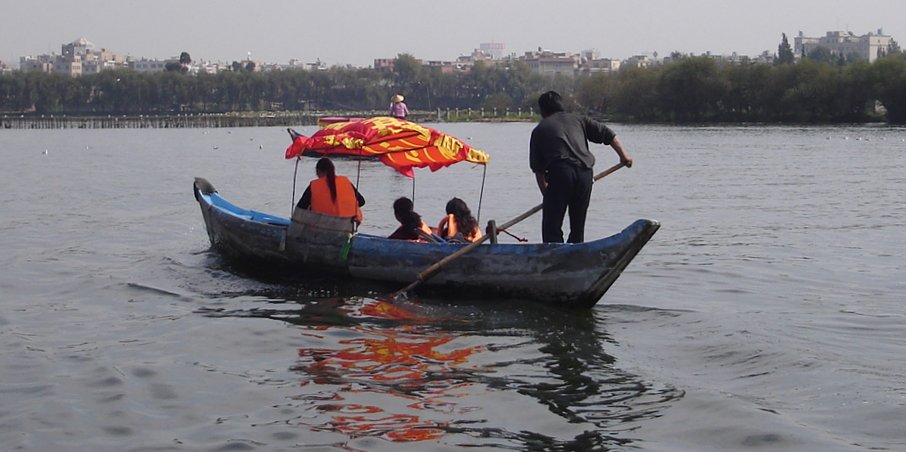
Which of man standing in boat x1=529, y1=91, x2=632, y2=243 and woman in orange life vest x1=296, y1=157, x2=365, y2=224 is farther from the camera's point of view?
woman in orange life vest x1=296, y1=157, x2=365, y2=224

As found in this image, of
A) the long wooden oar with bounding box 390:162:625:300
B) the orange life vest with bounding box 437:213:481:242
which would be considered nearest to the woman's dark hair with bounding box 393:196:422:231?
the orange life vest with bounding box 437:213:481:242

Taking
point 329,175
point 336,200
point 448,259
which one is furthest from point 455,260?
point 329,175

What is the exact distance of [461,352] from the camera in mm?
10289

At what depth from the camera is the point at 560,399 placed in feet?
28.6

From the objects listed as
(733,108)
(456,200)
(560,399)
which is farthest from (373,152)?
(733,108)

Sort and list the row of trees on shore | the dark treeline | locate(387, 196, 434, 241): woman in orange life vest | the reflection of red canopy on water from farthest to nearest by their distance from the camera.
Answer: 1. the row of trees on shore
2. the dark treeline
3. the reflection of red canopy on water
4. locate(387, 196, 434, 241): woman in orange life vest

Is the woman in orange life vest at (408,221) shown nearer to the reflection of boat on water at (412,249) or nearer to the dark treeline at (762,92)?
the reflection of boat on water at (412,249)

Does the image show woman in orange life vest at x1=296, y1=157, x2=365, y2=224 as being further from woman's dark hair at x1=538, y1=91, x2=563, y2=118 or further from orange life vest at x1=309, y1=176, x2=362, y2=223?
woman's dark hair at x1=538, y1=91, x2=563, y2=118

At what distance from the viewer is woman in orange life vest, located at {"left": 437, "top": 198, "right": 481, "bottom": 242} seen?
13305mm

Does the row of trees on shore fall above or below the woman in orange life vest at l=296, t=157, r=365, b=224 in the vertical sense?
above

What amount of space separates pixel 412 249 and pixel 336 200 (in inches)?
64.6

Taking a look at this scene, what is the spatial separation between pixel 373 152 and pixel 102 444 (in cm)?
738

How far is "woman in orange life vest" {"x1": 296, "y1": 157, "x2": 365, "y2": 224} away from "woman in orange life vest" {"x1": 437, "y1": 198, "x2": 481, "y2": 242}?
4.10 ft

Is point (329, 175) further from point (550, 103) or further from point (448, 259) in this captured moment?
point (550, 103)
